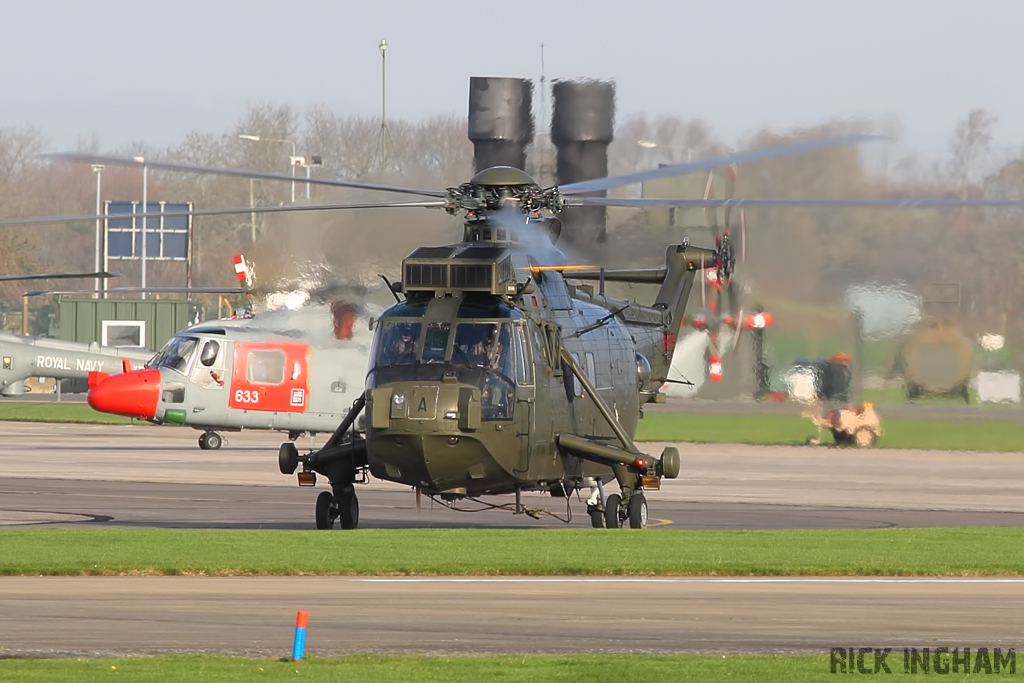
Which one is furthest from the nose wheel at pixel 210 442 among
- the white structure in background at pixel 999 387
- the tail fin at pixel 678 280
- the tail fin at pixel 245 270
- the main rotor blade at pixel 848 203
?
the main rotor blade at pixel 848 203

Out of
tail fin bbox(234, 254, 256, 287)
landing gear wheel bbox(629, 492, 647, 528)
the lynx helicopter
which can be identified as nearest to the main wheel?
landing gear wheel bbox(629, 492, 647, 528)

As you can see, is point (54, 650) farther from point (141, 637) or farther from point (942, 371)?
point (942, 371)

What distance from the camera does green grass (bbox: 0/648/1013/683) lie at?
33.9ft

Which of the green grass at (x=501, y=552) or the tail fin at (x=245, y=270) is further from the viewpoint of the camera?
the tail fin at (x=245, y=270)

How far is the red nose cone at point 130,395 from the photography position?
3600 cm

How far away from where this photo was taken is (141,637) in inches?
469

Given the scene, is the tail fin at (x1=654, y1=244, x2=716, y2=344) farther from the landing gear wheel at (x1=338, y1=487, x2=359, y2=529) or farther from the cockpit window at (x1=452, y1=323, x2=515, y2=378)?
the landing gear wheel at (x1=338, y1=487, x2=359, y2=529)

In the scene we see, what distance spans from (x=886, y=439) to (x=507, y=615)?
24.8 metres

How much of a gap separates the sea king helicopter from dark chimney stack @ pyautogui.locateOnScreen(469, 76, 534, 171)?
35.1 ft

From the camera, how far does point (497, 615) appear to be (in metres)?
13.1

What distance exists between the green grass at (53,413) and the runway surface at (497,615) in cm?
3647

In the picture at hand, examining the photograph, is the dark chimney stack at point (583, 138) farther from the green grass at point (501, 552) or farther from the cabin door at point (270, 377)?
the green grass at point (501, 552)

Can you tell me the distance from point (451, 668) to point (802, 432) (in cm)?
2886

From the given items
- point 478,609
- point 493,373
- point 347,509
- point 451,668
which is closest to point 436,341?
point 493,373
